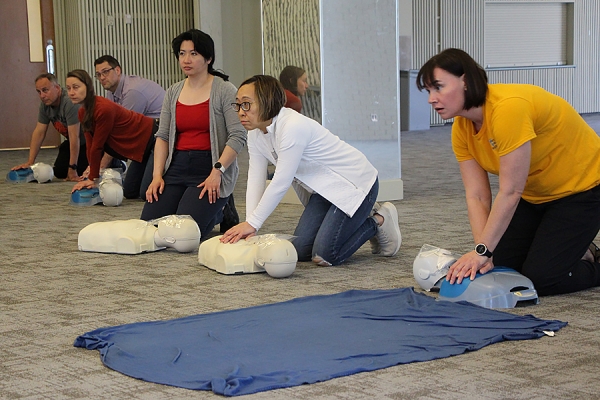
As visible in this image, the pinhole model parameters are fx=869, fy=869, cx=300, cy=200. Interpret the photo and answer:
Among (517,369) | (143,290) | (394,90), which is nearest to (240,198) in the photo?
(394,90)

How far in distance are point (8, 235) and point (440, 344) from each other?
3142 millimetres

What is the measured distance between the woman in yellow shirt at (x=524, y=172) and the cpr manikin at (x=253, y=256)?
0.75 m

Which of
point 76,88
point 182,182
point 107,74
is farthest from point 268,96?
point 107,74

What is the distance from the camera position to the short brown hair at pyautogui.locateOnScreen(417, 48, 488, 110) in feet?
9.24

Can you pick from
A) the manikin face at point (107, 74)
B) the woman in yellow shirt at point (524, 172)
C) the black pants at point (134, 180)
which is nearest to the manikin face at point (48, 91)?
the manikin face at point (107, 74)

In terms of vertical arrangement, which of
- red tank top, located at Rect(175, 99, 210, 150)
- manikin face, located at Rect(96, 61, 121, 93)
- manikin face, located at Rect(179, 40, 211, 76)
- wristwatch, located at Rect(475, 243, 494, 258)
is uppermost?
manikin face, located at Rect(179, 40, 211, 76)

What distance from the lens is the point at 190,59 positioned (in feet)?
14.5

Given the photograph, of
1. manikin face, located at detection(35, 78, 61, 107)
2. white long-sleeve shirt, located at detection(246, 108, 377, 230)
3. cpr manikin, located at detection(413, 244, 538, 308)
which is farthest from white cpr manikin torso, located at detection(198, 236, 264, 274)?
manikin face, located at detection(35, 78, 61, 107)

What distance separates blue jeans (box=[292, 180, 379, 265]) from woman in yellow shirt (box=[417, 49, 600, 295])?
75cm

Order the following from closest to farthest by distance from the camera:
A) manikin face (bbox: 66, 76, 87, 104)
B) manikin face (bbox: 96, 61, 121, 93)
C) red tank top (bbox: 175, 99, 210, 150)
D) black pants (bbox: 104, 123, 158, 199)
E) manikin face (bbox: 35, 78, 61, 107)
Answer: red tank top (bbox: 175, 99, 210, 150), manikin face (bbox: 66, 76, 87, 104), black pants (bbox: 104, 123, 158, 199), manikin face (bbox: 96, 61, 121, 93), manikin face (bbox: 35, 78, 61, 107)

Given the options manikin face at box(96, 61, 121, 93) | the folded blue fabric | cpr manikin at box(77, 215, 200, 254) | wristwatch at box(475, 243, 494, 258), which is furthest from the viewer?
manikin face at box(96, 61, 121, 93)

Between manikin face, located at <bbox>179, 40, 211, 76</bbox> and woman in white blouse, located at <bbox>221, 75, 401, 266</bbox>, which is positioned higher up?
manikin face, located at <bbox>179, 40, 211, 76</bbox>

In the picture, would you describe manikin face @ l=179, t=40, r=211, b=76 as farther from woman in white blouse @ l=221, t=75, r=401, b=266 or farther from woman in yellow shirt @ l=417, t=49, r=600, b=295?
woman in yellow shirt @ l=417, t=49, r=600, b=295

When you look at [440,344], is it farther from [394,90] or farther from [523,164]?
[394,90]
